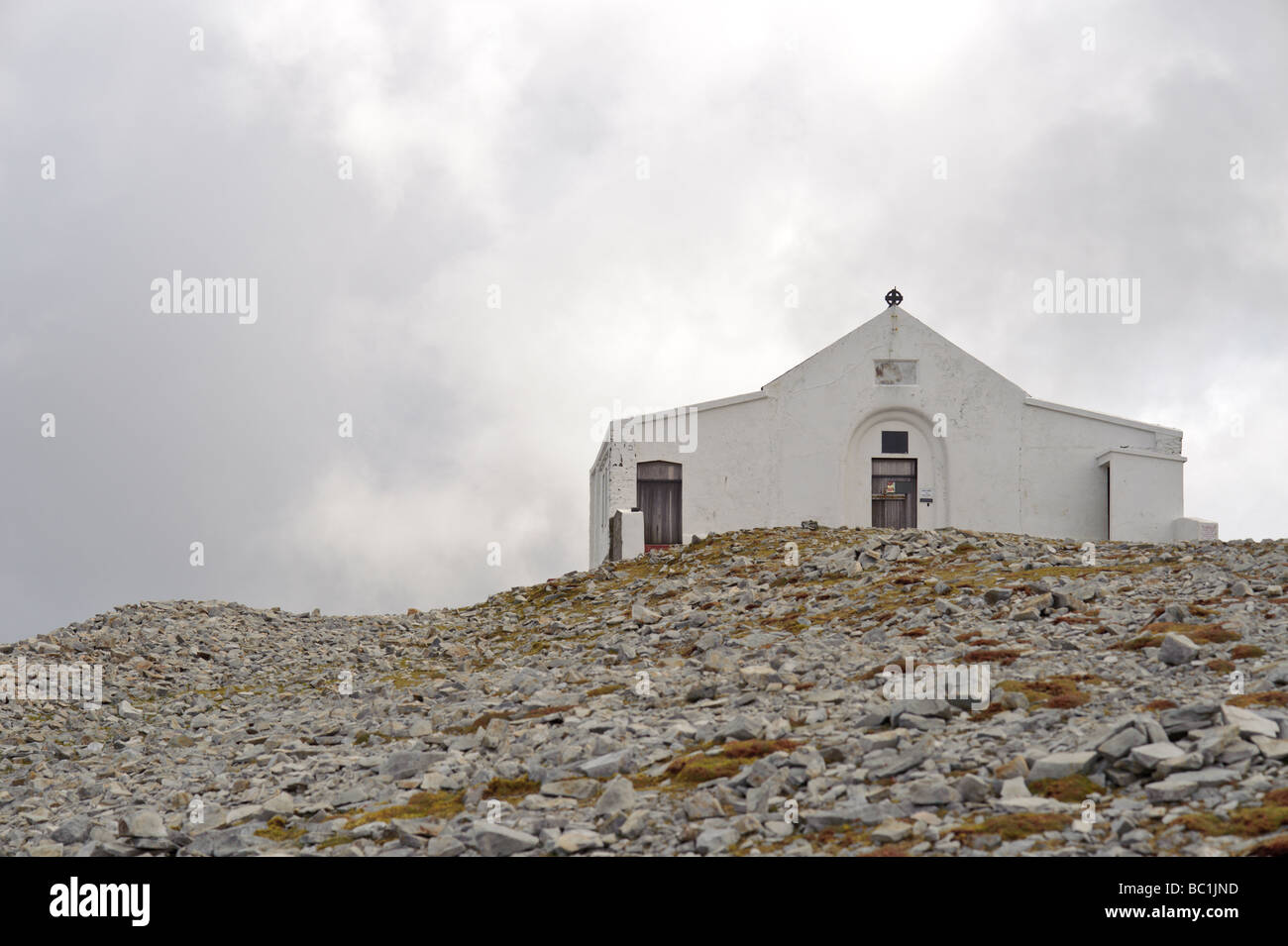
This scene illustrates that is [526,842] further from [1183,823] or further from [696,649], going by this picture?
[696,649]

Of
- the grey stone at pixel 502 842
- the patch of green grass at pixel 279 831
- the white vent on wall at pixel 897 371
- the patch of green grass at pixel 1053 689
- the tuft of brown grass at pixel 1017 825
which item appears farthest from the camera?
the white vent on wall at pixel 897 371

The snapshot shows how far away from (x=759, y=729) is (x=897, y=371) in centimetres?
2515

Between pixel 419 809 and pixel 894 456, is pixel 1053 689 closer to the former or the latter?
pixel 419 809

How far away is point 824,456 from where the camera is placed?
112 ft

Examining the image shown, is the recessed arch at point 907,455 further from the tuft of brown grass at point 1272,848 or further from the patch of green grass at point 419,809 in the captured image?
the tuft of brown grass at point 1272,848

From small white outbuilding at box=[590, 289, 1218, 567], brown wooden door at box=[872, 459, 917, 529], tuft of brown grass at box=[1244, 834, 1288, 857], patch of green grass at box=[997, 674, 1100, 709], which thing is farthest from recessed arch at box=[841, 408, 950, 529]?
tuft of brown grass at box=[1244, 834, 1288, 857]

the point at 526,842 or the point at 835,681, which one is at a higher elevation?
the point at 835,681

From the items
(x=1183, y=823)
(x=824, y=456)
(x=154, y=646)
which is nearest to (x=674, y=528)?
(x=824, y=456)

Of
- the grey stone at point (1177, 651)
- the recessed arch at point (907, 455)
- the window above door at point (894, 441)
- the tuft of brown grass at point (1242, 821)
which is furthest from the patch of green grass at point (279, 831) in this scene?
the window above door at point (894, 441)

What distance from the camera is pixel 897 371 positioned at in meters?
34.5

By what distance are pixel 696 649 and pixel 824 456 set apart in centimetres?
1767

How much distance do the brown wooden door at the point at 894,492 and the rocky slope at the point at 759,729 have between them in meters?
9.08

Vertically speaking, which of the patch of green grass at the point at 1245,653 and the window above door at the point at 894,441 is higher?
the window above door at the point at 894,441

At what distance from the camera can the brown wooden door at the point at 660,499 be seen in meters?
33.3
